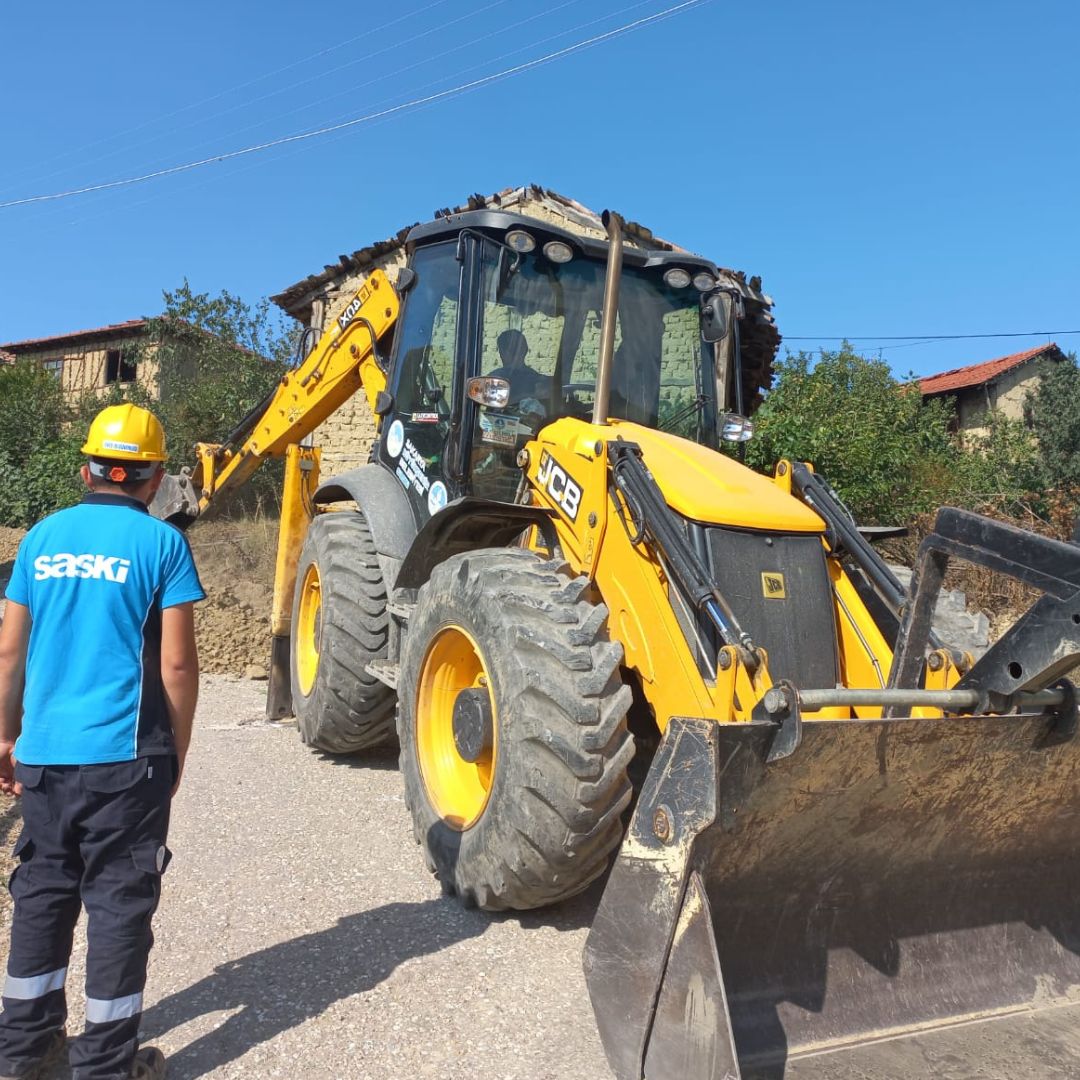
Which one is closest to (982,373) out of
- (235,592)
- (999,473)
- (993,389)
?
(993,389)

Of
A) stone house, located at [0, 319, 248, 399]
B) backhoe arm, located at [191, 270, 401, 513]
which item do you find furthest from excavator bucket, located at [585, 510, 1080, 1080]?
stone house, located at [0, 319, 248, 399]

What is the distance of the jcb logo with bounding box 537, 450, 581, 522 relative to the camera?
430cm

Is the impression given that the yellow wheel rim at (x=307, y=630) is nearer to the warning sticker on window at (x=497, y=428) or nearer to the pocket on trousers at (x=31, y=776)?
the warning sticker on window at (x=497, y=428)

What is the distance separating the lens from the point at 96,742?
8.73 ft

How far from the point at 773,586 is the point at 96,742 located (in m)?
2.45

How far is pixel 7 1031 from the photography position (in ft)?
8.69

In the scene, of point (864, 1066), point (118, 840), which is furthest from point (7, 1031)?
point (864, 1066)

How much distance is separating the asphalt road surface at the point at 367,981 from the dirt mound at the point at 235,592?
4112 mm

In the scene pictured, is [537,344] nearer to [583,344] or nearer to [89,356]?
[583,344]

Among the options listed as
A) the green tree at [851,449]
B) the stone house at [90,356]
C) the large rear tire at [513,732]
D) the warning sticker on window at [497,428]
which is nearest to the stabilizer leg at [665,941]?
the large rear tire at [513,732]

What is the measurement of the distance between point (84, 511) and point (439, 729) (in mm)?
2021

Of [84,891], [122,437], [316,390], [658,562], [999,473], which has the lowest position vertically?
[84,891]

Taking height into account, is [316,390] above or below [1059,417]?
below

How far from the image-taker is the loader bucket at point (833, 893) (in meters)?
2.63
